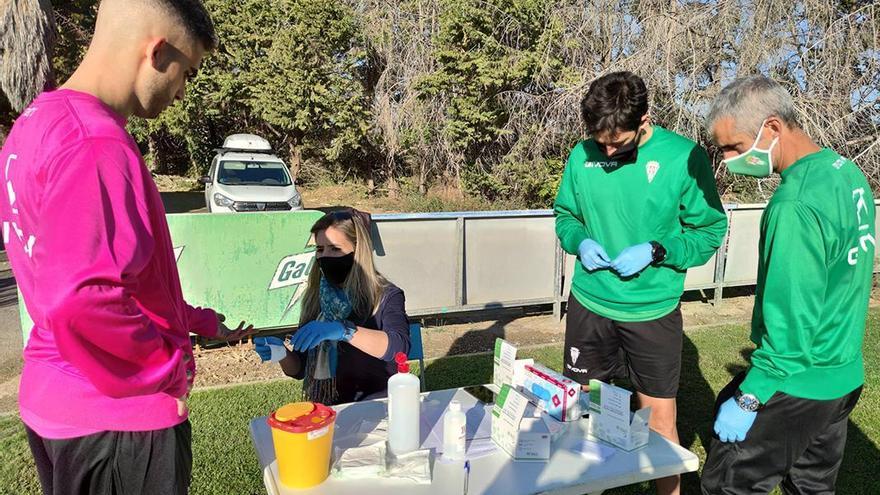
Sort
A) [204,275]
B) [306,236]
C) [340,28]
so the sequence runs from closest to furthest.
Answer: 1. [204,275]
2. [306,236]
3. [340,28]

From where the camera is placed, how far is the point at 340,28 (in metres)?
17.3

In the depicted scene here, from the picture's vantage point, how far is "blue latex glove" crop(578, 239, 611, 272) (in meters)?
2.65

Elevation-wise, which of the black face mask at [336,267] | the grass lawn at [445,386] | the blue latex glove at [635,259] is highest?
the blue latex glove at [635,259]

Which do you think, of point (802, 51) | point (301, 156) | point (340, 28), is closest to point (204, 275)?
point (802, 51)

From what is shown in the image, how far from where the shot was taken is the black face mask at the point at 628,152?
2.59 meters

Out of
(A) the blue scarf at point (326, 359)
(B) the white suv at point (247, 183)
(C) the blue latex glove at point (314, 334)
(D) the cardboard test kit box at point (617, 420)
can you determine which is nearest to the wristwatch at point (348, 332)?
(C) the blue latex glove at point (314, 334)

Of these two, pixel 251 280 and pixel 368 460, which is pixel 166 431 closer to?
pixel 368 460

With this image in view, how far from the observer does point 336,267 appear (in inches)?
107

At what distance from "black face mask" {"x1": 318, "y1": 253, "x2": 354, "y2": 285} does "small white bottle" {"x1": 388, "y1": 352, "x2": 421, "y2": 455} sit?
930 millimetres

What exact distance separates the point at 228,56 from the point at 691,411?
19046mm

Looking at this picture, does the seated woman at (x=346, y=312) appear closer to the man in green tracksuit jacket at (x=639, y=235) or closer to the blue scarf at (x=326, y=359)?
the blue scarf at (x=326, y=359)

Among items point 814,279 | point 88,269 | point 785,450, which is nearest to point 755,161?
point 814,279

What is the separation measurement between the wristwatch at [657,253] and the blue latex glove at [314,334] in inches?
56.6

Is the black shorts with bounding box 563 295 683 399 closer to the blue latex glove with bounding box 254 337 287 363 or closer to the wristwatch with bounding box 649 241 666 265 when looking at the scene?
the wristwatch with bounding box 649 241 666 265
